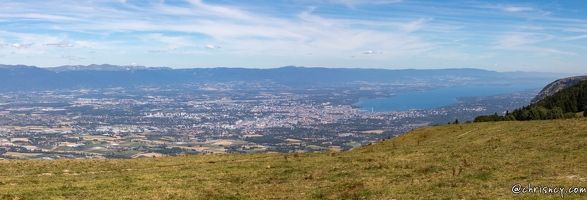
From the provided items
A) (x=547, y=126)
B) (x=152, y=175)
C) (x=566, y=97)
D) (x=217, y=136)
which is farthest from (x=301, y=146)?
(x=152, y=175)

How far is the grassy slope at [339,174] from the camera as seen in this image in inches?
799

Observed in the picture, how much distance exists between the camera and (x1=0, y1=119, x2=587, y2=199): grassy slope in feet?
66.6

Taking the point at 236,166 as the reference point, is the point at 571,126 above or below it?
above

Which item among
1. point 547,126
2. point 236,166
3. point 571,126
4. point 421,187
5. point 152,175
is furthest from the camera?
point 547,126

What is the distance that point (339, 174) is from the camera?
25844 millimetres

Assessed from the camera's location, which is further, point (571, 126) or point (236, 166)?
point (571, 126)

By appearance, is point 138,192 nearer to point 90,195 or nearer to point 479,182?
point 90,195

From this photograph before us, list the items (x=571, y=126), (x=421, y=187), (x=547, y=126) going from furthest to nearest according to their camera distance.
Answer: (x=547, y=126)
(x=571, y=126)
(x=421, y=187)

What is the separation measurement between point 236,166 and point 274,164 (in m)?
2.75

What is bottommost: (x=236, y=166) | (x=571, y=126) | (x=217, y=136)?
(x=217, y=136)

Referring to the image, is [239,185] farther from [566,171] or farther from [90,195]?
[566,171]

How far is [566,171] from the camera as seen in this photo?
70.8 feet

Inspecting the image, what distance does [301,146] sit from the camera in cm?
15912

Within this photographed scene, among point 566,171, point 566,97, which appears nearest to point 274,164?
point 566,171
